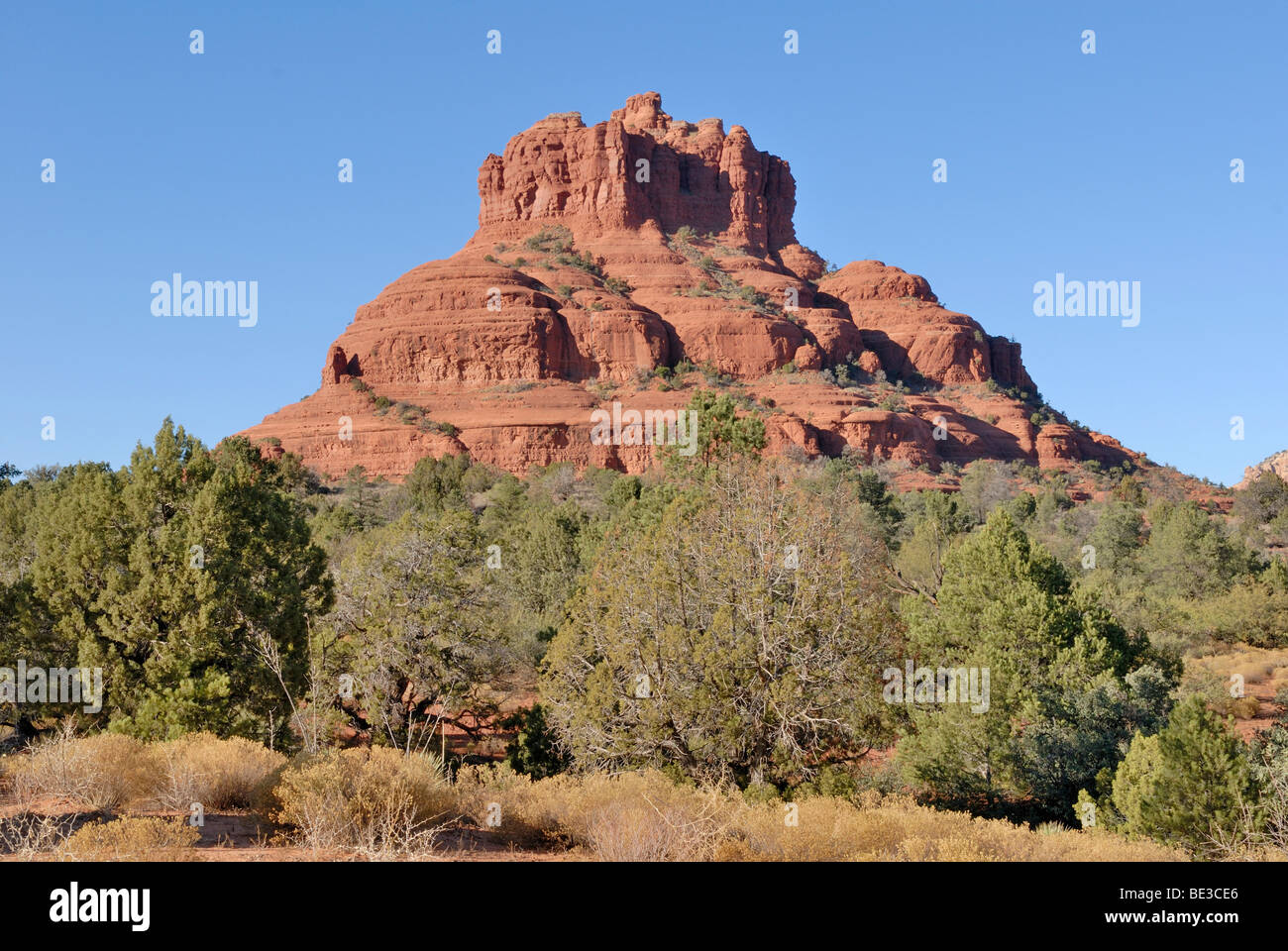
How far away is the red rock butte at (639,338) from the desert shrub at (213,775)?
7179 centimetres

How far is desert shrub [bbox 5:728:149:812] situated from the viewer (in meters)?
11.5

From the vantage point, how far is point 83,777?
38.2 feet

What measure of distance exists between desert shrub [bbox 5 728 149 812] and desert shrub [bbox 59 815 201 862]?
233 cm

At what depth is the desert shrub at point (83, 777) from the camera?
454 inches

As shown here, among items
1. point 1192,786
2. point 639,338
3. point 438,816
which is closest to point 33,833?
point 438,816

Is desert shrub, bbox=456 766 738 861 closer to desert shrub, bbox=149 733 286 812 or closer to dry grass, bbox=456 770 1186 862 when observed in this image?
dry grass, bbox=456 770 1186 862

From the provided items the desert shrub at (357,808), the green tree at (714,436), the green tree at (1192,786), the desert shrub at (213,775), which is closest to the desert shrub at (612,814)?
the desert shrub at (357,808)

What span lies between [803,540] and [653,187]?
124122 mm

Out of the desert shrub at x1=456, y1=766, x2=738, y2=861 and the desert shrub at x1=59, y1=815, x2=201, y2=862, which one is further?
the desert shrub at x1=456, y1=766, x2=738, y2=861

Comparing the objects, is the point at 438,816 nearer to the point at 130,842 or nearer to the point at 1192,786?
the point at 130,842

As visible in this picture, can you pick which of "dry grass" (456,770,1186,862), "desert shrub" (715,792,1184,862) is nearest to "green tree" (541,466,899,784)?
"dry grass" (456,770,1186,862)

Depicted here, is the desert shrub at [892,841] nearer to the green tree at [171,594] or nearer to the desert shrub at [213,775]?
the desert shrub at [213,775]
